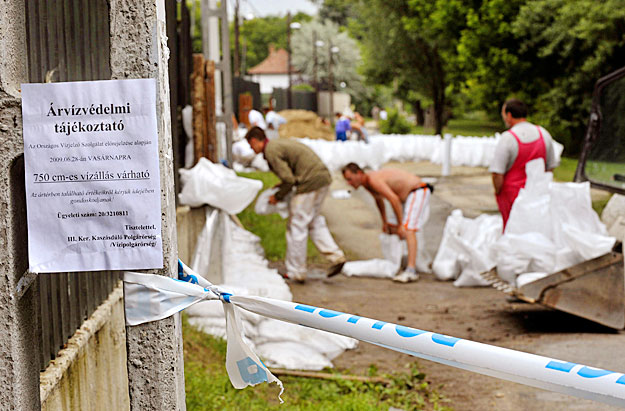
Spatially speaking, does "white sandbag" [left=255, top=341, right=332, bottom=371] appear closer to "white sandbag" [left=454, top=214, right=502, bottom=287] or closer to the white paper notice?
"white sandbag" [left=454, top=214, right=502, bottom=287]

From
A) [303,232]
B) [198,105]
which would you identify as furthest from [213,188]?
[303,232]

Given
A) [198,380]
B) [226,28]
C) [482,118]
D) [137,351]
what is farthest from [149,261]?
[482,118]

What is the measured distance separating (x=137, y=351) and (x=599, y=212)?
18.7 ft

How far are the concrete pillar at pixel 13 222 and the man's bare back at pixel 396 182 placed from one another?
22.0 feet

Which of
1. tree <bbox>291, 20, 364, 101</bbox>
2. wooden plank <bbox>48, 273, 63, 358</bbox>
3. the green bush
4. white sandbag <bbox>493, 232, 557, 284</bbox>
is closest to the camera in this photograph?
wooden plank <bbox>48, 273, 63, 358</bbox>

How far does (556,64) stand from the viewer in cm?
2286

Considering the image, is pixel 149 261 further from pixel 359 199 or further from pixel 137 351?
pixel 359 199

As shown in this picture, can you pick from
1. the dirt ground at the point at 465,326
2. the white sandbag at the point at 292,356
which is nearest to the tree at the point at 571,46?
the dirt ground at the point at 465,326

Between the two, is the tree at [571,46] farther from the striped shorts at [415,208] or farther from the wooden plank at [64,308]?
the wooden plank at [64,308]

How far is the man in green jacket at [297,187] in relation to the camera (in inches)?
348

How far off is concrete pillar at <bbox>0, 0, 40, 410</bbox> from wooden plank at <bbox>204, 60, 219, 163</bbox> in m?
5.72

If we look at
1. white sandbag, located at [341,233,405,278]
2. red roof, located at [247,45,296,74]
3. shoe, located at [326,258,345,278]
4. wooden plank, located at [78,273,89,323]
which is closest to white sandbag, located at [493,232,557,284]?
white sandbag, located at [341,233,405,278]

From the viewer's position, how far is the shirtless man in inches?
347

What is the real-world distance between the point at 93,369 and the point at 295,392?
1.77 meters
